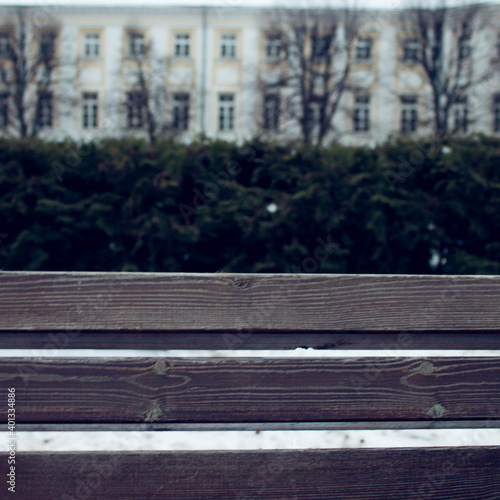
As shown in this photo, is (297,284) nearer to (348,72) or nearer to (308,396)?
(308,396)

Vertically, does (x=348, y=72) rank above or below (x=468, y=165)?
above

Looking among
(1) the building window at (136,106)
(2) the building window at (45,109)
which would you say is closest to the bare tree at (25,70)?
(2) the building window at (45,109)

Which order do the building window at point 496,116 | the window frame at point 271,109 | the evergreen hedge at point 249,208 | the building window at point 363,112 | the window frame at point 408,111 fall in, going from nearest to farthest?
the evergreen hedge at point 249,208
the window frame at point 271,109
the building window at point 496,116
the window frame at point 408,111
the building window at point 363,112

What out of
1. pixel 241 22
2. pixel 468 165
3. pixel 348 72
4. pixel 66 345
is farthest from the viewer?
pixel 241 22

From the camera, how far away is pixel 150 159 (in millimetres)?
4602

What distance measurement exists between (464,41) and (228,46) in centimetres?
1171

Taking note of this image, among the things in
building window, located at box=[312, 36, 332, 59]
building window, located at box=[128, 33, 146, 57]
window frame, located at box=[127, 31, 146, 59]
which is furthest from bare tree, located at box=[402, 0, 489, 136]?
window frame, located at box=[127, 31, 146, 59]

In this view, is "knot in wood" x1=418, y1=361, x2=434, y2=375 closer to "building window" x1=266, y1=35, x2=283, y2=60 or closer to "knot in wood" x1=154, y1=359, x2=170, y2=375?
"knot in wood" x1=154, y1=359, x2=170, y2=375

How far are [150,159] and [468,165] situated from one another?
2982mm

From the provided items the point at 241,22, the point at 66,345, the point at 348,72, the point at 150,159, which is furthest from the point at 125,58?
the point at 66,345

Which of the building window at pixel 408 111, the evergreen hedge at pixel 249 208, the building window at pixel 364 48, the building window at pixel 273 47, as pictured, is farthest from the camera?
the building window at pixel 408 111

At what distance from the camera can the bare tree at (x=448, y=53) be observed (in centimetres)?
1997

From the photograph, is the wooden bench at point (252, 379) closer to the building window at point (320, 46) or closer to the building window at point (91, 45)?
the building window at point (320, 46)

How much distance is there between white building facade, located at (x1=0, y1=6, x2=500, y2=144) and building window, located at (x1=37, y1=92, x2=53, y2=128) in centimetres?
5
